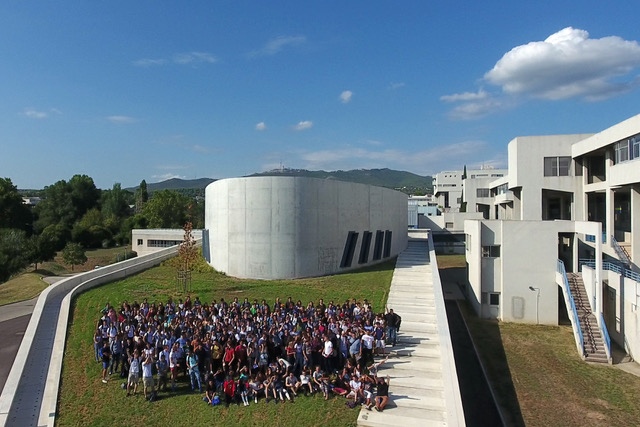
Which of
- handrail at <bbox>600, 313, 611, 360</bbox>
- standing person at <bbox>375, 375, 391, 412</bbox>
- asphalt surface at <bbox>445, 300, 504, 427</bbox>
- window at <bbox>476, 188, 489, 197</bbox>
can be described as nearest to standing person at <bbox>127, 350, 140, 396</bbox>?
standing person at <bbox>375, 375, 391, 412</bbox>

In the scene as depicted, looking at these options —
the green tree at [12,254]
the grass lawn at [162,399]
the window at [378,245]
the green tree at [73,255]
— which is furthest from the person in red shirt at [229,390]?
the green tree at [73,255]

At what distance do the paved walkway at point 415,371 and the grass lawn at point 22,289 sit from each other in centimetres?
2302

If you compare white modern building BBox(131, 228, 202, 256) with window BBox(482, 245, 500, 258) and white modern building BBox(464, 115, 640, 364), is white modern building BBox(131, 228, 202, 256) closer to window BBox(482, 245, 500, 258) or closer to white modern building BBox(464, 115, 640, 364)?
white modern building BBox(464, 115, 640, 364)

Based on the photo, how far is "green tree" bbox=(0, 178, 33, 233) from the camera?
60.8 m

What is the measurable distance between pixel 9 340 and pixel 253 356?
12.5 meters

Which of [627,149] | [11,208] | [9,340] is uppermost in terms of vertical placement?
[627,149]

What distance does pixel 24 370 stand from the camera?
Result: 13.6 meters

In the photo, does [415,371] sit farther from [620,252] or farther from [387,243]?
[387,243]

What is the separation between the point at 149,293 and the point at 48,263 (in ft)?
124

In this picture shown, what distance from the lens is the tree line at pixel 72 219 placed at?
43094mm

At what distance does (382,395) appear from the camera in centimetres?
1070

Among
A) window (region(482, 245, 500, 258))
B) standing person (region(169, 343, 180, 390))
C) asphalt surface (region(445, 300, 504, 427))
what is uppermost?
window (region(482, 245, 500, 258))

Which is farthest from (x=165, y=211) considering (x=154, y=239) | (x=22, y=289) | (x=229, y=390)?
(x=229, y=390)

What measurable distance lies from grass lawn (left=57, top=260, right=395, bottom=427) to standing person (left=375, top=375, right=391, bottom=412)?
2.06 feet
